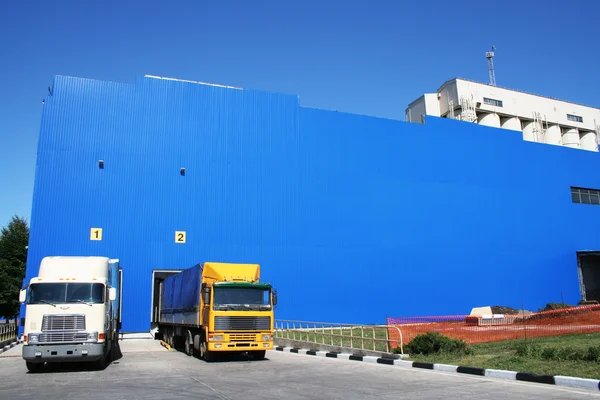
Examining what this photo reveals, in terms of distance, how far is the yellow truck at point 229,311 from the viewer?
15.0 meters

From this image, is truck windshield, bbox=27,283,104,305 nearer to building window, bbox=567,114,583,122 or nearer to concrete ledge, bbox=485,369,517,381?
concrete ledge, bbox=485,369,517,381

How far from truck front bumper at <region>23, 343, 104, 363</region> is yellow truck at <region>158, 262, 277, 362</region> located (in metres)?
3.30

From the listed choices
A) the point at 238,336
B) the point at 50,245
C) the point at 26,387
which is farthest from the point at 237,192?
the point at 26,387

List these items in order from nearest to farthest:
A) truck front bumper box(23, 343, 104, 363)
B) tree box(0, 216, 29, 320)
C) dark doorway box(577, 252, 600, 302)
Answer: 1. truck front bumper box(23, 343, 104, 363)
2. tree box(0, 216, 29, 320)
3. dark doorway box(577, 252, 600, 302)

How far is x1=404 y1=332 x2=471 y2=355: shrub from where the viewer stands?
1421 centimetres

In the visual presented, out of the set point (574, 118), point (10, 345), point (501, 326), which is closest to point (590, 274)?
point (574, 118)

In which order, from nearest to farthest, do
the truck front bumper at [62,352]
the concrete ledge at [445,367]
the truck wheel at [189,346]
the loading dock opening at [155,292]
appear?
the concrete ledge at [445,367]
the truck front bumper at [62,352]
the truck wheel at [189,346]
the loading dock opening at [155,292]

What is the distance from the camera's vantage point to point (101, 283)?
14.4 m

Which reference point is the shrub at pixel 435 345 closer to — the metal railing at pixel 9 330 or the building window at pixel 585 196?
the metal railing at pixel 9 330

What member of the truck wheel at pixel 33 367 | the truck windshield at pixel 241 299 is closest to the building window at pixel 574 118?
the truck windshield at pixel 241 299

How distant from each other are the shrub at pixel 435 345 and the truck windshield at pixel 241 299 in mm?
4867

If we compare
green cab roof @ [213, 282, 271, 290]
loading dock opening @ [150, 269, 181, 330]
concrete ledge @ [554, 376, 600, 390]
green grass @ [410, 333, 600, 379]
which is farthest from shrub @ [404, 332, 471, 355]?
loading dock opening @ [150, 269, 181, 330]

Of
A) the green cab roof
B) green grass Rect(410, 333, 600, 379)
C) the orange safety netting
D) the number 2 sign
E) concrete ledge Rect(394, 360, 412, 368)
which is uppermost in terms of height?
the number 2 sign

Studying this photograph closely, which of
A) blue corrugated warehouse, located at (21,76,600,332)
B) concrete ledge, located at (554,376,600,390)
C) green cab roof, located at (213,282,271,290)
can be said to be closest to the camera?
concrete ledge, located at (554,376,600,390)
